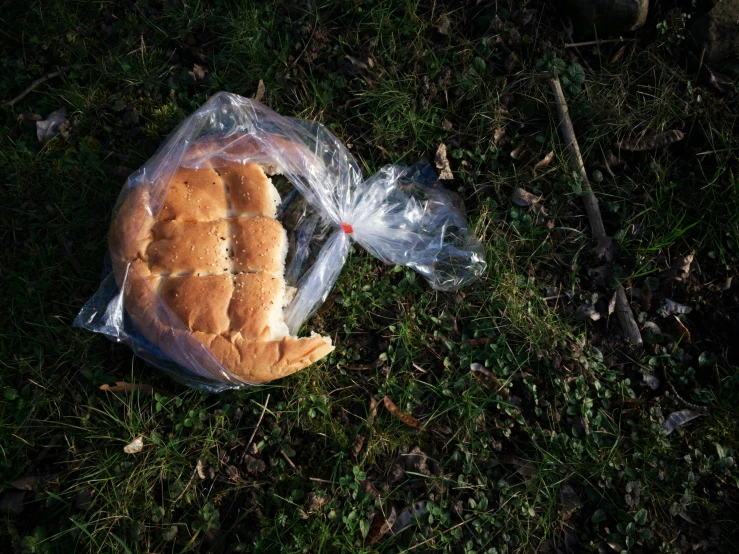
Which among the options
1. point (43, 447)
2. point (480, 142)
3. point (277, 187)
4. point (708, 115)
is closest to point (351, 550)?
point (43, 447)

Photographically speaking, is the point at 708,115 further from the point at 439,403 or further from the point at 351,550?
the point at 351,550

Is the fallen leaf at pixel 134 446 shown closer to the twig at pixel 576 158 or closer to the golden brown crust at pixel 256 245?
the golden brown crust at pixel 256 245

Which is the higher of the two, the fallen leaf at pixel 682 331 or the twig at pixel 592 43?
the twig at pixel 592 43

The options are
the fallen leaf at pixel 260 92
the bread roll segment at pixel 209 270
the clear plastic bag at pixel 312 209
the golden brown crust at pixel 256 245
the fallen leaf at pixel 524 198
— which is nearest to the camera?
the bread roll segment at pixel 209 270

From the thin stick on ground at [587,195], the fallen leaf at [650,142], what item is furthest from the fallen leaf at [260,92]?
the fallen leaf at [650,142]

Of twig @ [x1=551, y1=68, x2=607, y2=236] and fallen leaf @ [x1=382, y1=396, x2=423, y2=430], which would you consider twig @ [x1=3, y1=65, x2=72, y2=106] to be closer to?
fallen leaf @ [x1=382, y1=396, x2=423, y2=430]

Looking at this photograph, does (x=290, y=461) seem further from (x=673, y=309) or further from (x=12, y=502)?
(x=673, y=309)

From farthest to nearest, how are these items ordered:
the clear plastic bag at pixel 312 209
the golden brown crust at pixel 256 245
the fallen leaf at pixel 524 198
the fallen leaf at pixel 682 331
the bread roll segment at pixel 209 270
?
the fallen leaf at pixel 524 198 < the fallen leaf at pixel 682 331 < the clear plastic bag at pixel 312 209 < the golden brown crust at pixel 256 245 < the bread roll segment at pixel 209 270
